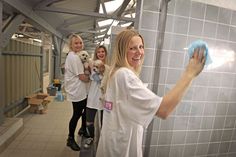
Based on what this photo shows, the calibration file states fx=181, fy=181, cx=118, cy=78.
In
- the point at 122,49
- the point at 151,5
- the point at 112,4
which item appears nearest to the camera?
the point at 122,49

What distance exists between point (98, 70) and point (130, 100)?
1.27m

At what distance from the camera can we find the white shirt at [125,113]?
85 cm

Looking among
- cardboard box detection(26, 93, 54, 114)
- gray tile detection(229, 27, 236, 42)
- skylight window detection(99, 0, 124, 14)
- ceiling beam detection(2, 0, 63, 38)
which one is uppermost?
skylight window detection(99, 0, 124, 14)

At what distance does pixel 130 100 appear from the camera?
0.89m

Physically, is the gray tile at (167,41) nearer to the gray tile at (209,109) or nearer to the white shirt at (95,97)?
the gray tile at (209,109)

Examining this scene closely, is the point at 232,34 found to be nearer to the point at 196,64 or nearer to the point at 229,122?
the point at 229,122

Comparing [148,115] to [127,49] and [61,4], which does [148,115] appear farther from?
[61,4]

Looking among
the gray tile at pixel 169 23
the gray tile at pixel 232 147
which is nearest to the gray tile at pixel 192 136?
the gray tile at pixel 232 147

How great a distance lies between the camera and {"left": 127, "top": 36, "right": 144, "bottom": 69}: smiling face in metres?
0.94

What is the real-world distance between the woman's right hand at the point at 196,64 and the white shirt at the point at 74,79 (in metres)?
1.56

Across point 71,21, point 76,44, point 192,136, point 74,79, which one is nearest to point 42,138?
point 74,79

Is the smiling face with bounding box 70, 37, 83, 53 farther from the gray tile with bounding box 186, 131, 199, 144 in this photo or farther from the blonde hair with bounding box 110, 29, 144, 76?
the gray tile with bounding box 186, 131, 199, 144

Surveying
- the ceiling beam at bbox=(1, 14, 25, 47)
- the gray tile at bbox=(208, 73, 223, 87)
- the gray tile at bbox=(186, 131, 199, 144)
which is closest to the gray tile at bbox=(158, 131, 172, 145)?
the gray tile at bbox=(186, 131, 199, 144)

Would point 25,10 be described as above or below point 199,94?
above
